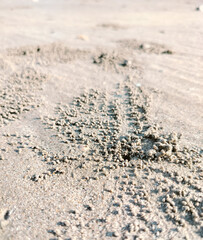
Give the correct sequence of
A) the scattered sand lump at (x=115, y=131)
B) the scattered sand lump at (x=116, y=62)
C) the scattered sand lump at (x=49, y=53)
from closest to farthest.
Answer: the scattered sand lump at (x=115, y=131), the scattered sand lump at (x=116, y=62), the scattered sand lump at (x=49, y=53)

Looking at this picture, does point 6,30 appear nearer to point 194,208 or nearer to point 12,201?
point 12,201

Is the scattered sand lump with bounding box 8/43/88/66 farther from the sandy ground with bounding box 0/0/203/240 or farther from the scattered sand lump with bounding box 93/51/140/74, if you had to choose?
the scattered sand lump with bounding box 93/51/140/74

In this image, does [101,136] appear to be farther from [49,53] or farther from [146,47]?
[146,47]

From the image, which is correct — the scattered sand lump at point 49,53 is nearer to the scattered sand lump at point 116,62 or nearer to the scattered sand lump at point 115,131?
the scattered sand lump at point 116,62

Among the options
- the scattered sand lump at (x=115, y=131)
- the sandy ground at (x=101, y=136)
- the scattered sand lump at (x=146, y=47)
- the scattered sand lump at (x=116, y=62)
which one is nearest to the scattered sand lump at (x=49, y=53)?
the sandy ground at (x=101, y=136)

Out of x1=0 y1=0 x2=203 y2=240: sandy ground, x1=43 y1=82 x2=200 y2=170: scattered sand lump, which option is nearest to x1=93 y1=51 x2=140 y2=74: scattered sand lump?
x1=0 y1=0 x2=203 y2=240: sandy ground

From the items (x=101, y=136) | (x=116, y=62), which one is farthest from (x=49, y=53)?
(x=101, y=136)

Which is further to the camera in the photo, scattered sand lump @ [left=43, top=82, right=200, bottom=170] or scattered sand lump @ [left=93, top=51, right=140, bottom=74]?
scattered sand lump @ [left=93, top=51, right=140, bottom=74]

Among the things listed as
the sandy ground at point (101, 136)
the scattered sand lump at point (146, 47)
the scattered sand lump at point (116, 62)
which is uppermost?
the scattered sand lump at point (146, 47)

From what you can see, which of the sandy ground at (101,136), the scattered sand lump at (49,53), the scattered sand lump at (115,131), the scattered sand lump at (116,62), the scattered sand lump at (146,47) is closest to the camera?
the sandy ground at (101,136)
